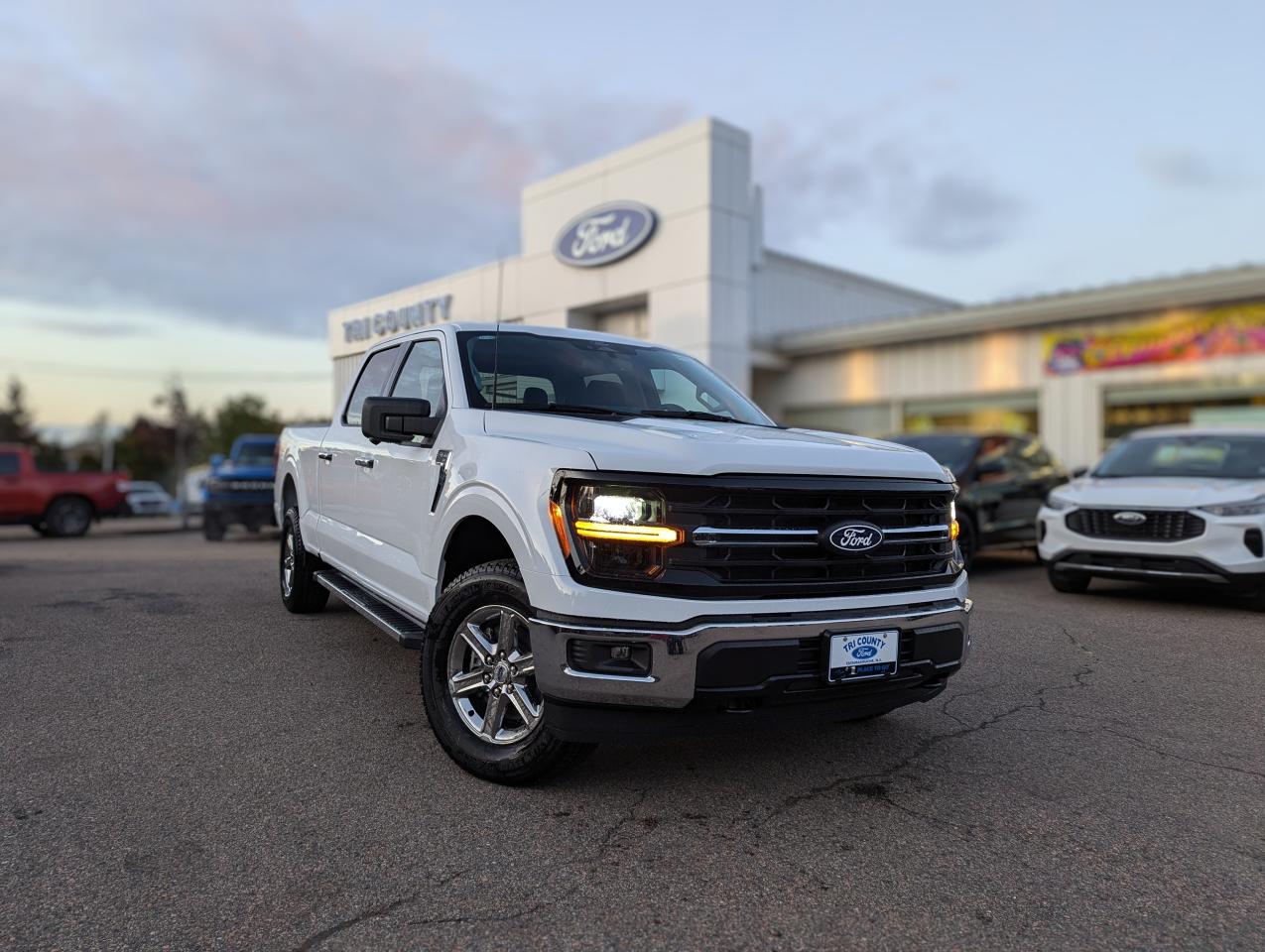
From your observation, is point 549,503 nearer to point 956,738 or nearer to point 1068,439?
point 956,738

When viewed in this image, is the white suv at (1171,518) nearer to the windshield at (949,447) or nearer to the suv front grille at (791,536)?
the windshield at (949,447)

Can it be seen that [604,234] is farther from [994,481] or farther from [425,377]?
[425,377]

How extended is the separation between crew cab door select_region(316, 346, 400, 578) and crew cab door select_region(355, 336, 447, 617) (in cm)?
13

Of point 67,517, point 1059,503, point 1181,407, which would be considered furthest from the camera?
point 67,517

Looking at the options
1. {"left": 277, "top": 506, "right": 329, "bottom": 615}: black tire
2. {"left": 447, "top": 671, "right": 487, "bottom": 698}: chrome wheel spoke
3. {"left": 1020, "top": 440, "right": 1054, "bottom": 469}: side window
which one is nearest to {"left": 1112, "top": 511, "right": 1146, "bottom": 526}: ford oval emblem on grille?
{"left": 1020, "top": 440, "right": 1054, "bottom": 469}: side window

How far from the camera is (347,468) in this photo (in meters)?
5.52

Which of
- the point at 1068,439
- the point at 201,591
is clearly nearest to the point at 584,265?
the point at 1068,439

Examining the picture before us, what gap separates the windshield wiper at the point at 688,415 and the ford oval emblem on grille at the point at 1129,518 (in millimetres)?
4947

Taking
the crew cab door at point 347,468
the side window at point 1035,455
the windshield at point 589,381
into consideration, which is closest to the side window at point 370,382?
the crew cab door at point 347,468

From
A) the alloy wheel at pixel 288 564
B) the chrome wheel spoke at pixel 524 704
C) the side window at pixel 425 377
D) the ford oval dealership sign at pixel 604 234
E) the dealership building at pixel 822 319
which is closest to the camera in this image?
the chrome wheel spoke at pixel 524 704

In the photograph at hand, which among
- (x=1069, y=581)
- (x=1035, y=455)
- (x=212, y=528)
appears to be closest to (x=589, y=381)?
(x=1069, y=581)

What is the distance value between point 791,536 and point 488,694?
1350 millimetres

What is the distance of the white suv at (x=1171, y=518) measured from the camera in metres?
7.36

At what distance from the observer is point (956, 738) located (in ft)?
13.9
